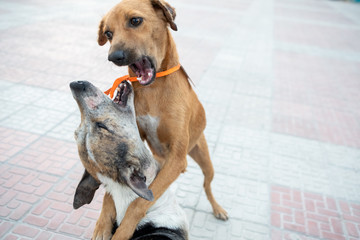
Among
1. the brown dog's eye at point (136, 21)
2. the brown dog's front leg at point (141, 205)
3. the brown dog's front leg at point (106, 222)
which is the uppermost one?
the brown dog's eye at point (136, 21)

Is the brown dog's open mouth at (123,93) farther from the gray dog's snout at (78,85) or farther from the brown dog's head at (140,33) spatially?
the gray dog's snout at (78,85)

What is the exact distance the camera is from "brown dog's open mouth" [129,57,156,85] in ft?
7.43

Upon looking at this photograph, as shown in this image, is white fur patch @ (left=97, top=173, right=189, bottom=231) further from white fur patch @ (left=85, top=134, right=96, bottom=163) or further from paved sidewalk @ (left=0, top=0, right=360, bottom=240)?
paved sidewalk @ (left=0, top=0, right=360, bottom=240)

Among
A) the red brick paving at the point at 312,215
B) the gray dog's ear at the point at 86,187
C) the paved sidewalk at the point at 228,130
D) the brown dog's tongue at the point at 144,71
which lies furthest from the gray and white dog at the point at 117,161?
the red brick paving at the point at 312,215

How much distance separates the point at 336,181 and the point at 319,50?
743 cm

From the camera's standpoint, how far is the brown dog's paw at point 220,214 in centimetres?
354

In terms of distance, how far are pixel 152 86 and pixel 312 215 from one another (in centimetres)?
265

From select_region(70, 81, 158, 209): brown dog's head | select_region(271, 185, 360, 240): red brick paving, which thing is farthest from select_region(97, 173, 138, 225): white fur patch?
select_region(271, 185, 360, 240): red brick paving

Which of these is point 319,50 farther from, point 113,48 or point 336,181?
point 113,48

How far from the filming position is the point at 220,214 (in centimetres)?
354

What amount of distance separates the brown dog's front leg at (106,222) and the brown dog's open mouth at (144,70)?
95 centimetres

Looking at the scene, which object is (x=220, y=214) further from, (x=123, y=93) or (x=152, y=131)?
(x=123, y=93)

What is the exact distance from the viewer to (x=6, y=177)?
383 centimetres

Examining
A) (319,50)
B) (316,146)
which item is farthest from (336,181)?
(319,50)
